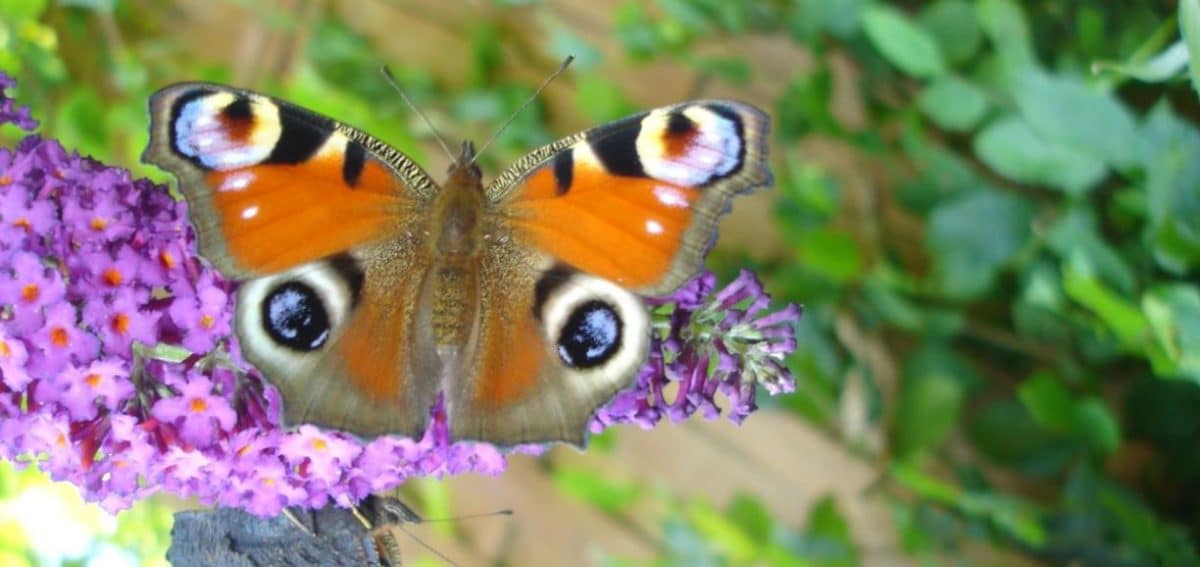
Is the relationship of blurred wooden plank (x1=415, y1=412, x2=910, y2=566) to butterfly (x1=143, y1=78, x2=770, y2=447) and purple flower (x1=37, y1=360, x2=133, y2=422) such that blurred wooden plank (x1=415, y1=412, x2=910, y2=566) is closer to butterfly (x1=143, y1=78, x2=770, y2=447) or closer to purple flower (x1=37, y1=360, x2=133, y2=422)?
butterfly (x1=143, y1=78, x2=770, y2=447)

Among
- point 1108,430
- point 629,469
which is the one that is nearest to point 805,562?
point 1108,430

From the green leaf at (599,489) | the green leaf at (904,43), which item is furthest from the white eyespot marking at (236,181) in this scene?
the green leaf at (599,489)

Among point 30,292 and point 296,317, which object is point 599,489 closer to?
point 296,317

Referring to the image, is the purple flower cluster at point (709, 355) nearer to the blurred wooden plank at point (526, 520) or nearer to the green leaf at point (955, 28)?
the green leaf at point (955, 28)

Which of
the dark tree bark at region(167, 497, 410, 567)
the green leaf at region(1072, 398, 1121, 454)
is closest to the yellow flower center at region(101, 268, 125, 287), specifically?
the dark tree bark at region(167, 497, 410, 567)

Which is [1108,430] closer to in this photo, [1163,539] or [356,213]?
[1163,539]
